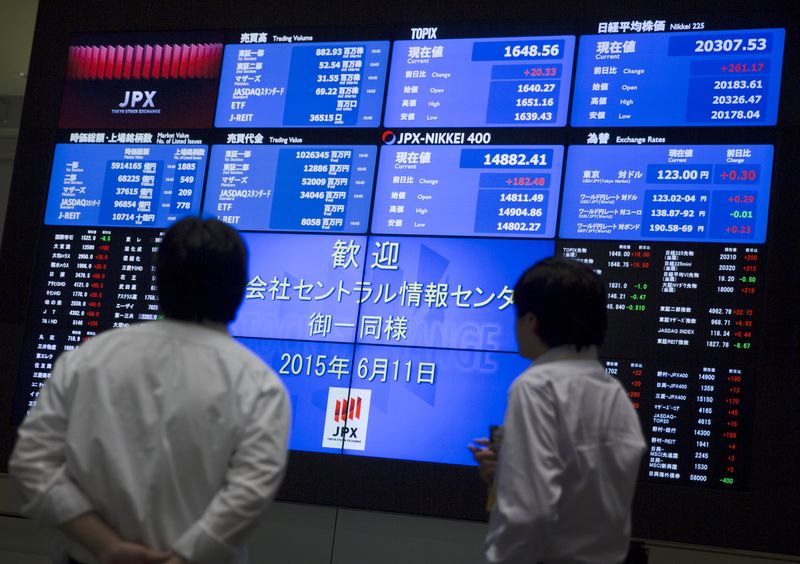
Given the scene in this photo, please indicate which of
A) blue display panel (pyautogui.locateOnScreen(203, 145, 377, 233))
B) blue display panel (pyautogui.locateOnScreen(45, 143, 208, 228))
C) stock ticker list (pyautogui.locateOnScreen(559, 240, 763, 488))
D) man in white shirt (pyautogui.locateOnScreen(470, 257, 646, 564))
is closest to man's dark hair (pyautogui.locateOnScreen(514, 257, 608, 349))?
man in white shirt (pyautogui.locateOnScreen(470, 257, 646, 564))

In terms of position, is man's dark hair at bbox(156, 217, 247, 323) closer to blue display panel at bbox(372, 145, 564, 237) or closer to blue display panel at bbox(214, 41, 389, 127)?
blue display panel at bbox(372, 145, 564, 237)

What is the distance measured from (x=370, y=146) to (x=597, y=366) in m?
2.17

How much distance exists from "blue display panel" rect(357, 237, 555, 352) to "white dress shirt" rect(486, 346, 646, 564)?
1.74 metres

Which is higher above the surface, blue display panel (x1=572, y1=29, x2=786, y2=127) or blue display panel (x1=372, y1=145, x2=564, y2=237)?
blue display panel (x1=572, y1=29, x2=786, y2=127)

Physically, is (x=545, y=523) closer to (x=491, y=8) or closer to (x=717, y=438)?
(x=717, y=438)

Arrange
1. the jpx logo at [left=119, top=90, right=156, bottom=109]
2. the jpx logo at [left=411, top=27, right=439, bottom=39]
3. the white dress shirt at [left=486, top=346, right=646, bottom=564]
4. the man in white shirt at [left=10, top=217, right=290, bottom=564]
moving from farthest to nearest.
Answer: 1. the jpx logo at [left=119, top=90, right=156, bottom=109]
2. the jpx logo at [left=411, top=27, right=439, bottom=39]
3. the white dress shirt at [left=486, top=346, right=646, bottom=564]
4. the man in white shirt at [left=10, top=217, right=290, bottom=564]

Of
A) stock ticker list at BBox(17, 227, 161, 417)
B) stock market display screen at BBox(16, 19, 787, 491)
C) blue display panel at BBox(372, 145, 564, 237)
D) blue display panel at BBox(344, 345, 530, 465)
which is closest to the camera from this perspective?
stock market display screen at BBox(16, 19, 787, 491)

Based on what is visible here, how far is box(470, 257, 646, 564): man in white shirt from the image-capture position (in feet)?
4.91

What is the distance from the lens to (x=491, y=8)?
3688mm

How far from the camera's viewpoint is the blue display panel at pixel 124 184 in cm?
384

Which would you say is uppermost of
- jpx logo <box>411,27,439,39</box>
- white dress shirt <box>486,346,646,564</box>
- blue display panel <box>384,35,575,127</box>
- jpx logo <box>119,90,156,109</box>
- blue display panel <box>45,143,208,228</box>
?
jpx logo <box>411,27,439,39</box>

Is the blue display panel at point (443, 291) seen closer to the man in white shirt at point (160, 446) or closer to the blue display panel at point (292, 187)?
the blue display panel at point (292, 187)

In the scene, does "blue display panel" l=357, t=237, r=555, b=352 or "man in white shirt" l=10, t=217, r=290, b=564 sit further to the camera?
"blue display panel" l=357, t=237, r=555, b=352

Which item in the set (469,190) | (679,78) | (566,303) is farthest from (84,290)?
(566,303)
